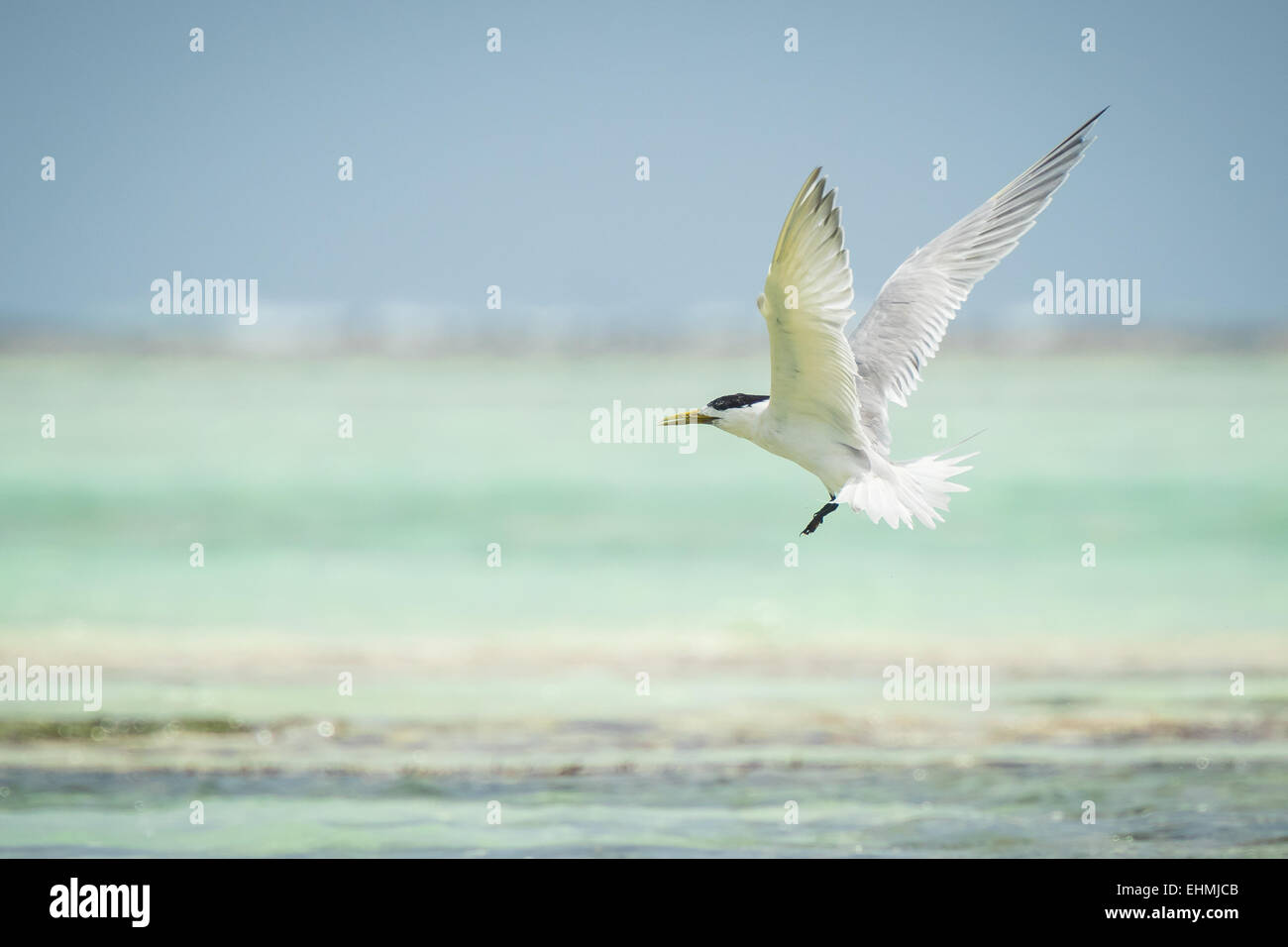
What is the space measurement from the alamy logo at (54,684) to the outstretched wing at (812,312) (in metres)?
7.47

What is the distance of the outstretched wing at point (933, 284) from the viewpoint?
8.51m

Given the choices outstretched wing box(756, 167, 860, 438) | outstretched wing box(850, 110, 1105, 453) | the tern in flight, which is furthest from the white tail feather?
outstretched wing box(850, 110, 1105, 453)

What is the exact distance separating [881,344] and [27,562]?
1518 cm

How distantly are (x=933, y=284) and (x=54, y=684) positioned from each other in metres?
8.24

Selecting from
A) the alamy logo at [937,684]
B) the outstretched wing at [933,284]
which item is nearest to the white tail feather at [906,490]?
the outstretched wing at [933,284]

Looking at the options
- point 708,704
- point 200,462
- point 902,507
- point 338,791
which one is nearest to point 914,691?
point 708,704

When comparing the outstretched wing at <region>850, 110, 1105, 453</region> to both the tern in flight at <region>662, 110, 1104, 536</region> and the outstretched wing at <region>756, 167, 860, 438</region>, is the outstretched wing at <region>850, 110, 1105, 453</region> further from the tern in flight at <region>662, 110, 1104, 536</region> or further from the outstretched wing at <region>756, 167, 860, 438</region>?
the outstretched wing at <region>756, 167, 860, 438</region>

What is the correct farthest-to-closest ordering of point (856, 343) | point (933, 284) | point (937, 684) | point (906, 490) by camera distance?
point (937, 684) < point (933, 284) < point (856, 343) < point (906, 490)

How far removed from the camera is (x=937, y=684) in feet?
45.2

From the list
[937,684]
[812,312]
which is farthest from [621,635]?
[812,312]

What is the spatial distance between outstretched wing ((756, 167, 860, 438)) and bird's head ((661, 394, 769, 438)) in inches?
8.5

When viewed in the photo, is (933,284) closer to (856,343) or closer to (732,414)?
(856,343)

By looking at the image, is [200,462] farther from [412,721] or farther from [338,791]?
[338,791]

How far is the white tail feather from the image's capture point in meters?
7.02
